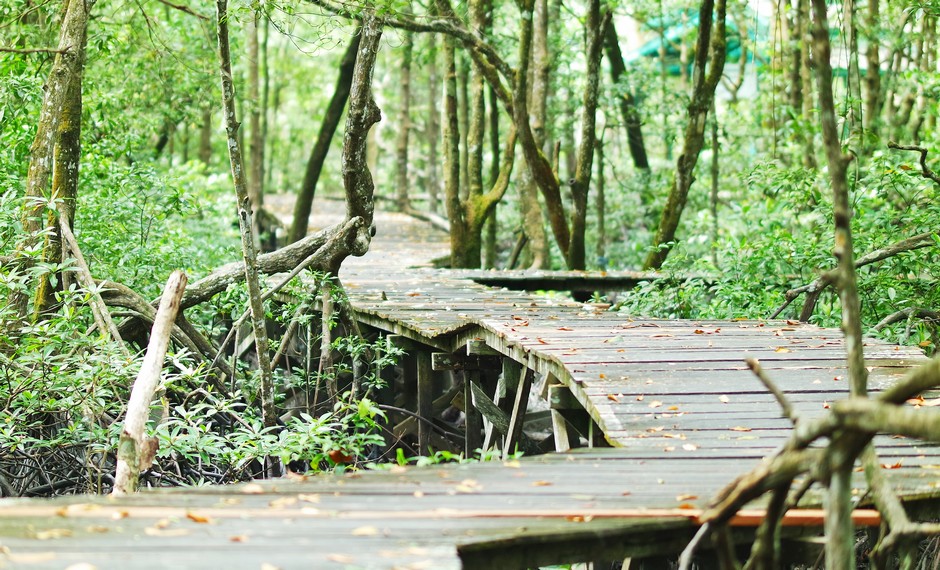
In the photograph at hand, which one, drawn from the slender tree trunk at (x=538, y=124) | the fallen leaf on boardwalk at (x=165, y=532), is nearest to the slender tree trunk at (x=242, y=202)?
the fallen leaf on boardwalk at (x=165, y=532)

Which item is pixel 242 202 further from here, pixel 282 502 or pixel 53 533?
pixel 53 533

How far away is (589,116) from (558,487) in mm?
8814

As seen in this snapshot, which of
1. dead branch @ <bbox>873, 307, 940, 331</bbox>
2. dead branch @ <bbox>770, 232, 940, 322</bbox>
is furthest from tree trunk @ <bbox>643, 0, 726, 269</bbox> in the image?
dead branch @ <bbox>873, 307, 940, 331</bbox>

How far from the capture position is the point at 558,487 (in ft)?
12.0

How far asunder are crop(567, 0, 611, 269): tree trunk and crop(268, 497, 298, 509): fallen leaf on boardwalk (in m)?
9.05

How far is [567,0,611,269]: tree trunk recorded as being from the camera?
11.8m

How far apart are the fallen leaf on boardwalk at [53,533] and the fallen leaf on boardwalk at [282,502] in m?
0.66

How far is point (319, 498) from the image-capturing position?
3430mm

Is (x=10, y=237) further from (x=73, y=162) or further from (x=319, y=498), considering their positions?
(x=319, y=498)

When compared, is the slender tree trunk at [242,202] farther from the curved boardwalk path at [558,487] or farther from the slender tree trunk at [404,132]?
the slender tree trunk at [404,132]

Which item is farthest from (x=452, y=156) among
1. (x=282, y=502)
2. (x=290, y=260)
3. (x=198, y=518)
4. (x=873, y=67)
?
(x=198, y=518)

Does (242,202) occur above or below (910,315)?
above

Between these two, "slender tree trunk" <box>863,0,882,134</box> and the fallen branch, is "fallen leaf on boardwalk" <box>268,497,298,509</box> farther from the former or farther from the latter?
"slender tree trunk" <box>863,0,882,134</box>

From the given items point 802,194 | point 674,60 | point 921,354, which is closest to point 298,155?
point 674,60
